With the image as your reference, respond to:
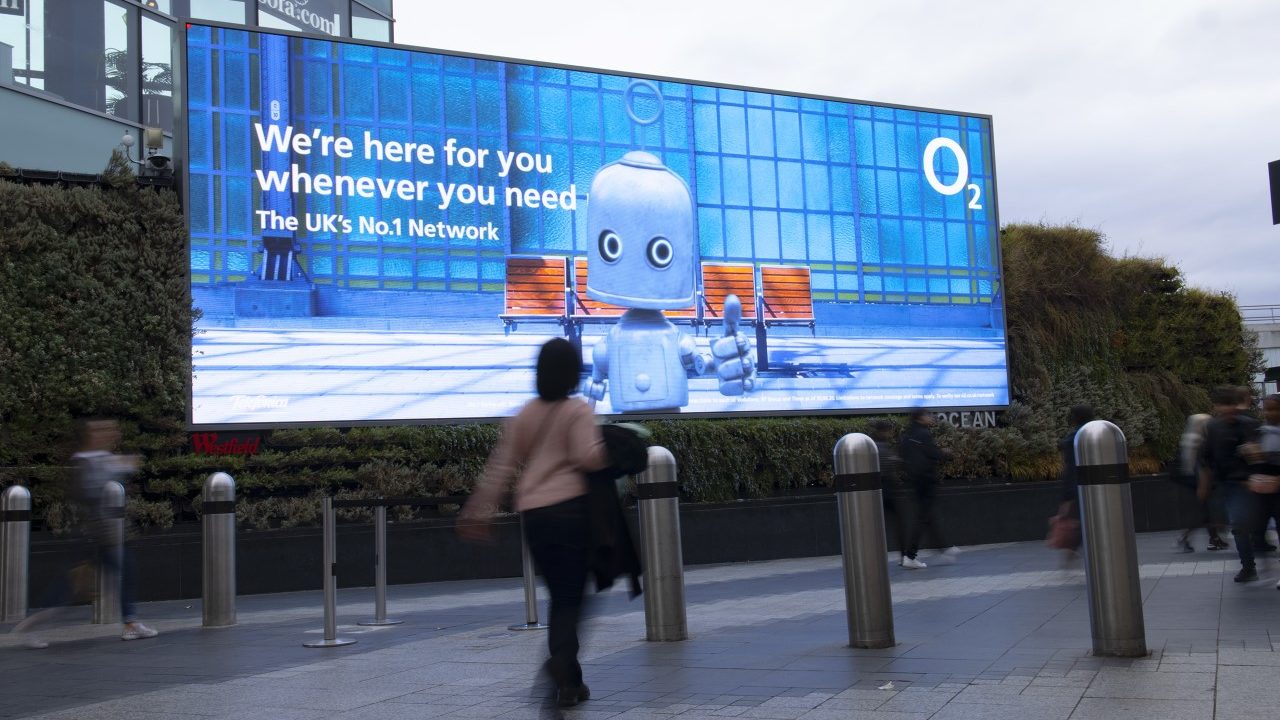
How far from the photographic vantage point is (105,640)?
904 cm

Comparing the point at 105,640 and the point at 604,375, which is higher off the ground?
the point at 604,375

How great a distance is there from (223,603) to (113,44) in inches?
554

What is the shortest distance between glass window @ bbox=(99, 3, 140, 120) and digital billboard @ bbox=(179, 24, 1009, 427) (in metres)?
6.89

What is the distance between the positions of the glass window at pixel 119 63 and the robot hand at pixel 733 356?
11005mm

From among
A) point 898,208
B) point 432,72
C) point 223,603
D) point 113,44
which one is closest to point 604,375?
point 432,72

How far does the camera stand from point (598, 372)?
1633 cm

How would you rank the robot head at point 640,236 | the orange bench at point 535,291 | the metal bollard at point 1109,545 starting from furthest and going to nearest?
the robot head at point 640,236
the orange bench at point 535,291
the metal bollard at point 1109,545

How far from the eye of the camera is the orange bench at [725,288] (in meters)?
17.2

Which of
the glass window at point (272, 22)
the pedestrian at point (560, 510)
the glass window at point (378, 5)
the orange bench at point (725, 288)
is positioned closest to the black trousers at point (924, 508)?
the orange bench at point (725, 288)

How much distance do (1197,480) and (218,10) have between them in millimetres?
18813

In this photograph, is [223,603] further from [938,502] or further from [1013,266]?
[1013,266]

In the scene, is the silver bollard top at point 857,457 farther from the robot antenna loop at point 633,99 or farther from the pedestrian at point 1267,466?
the robot antenna loop at point 633,99

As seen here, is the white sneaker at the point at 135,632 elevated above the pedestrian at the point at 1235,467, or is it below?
below

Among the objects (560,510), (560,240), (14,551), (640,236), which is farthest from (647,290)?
(560,510)
